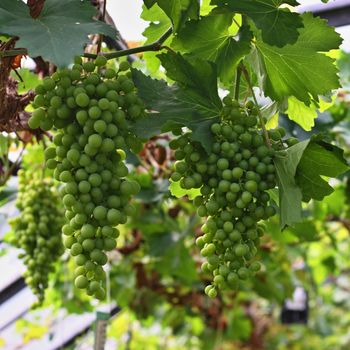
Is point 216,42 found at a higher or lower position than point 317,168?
higher

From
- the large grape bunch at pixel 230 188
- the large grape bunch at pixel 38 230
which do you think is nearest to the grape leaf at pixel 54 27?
the large grape bunch at pixel 230 188

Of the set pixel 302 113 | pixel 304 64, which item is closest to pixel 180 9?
pixel 304 64

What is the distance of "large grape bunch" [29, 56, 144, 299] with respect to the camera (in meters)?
0.91

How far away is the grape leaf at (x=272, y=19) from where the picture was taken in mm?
990

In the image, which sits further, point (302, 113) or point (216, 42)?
point (302, 113)

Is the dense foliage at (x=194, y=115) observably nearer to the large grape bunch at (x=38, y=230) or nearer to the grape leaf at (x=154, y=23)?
the grape leaf at (x=154, y=23)

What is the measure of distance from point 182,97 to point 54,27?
22 centimetres

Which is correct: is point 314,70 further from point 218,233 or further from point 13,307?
point 13,307

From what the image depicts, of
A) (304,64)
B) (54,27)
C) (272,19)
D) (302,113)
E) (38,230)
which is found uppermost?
(54,27)

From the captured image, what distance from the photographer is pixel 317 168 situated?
980 mm

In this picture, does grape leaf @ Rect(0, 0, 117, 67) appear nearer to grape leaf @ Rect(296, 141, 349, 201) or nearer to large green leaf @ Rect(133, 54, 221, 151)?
large green leaf @ Rect(133, 54, 221, 151)

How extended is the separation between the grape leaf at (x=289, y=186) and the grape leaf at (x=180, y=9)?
0.85ft

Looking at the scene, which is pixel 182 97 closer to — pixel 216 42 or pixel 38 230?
pixel 216 42

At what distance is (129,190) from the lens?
36.7 inches
